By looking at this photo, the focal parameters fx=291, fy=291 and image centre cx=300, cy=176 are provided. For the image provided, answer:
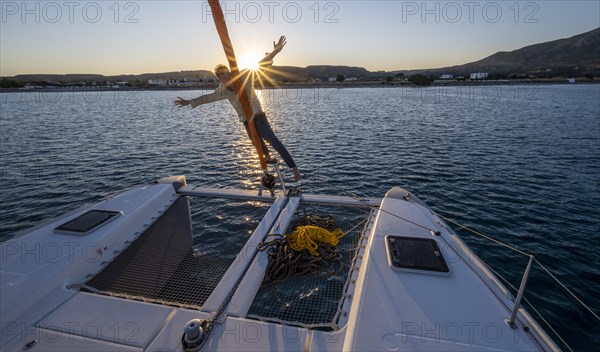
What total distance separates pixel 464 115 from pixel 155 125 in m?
40.7

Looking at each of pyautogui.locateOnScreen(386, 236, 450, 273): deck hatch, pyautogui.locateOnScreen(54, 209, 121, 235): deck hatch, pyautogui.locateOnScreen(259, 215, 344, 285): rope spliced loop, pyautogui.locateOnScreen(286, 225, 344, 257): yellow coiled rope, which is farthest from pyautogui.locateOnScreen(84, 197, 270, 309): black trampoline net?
pyautogui.locateOnScreen(386, 236, 450, 273): deck hatch

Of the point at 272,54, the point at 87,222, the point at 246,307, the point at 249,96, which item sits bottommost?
the point at 246,307

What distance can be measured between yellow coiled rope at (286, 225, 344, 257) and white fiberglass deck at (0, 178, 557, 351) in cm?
69

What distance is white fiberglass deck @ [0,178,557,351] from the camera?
3.24 metres

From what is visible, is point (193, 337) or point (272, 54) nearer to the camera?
point (193, 337)

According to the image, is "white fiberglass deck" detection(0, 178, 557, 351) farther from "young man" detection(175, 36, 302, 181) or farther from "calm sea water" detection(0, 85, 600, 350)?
"calm sea water" detection(0, 85, 600, 350)

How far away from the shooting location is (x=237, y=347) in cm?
323

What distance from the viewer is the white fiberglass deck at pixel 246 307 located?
3236mm

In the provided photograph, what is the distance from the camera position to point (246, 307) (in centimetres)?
394

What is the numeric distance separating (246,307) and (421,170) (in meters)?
16.8

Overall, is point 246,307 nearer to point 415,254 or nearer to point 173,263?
point 415,254

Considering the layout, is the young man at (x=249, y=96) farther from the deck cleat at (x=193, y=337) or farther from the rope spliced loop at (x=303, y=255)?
the deck cleat at (x=193, y=337)

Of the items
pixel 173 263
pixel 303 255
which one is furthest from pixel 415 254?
pixel 173 263

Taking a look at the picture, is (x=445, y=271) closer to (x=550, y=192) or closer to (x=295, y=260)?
(x=295, y=260)
